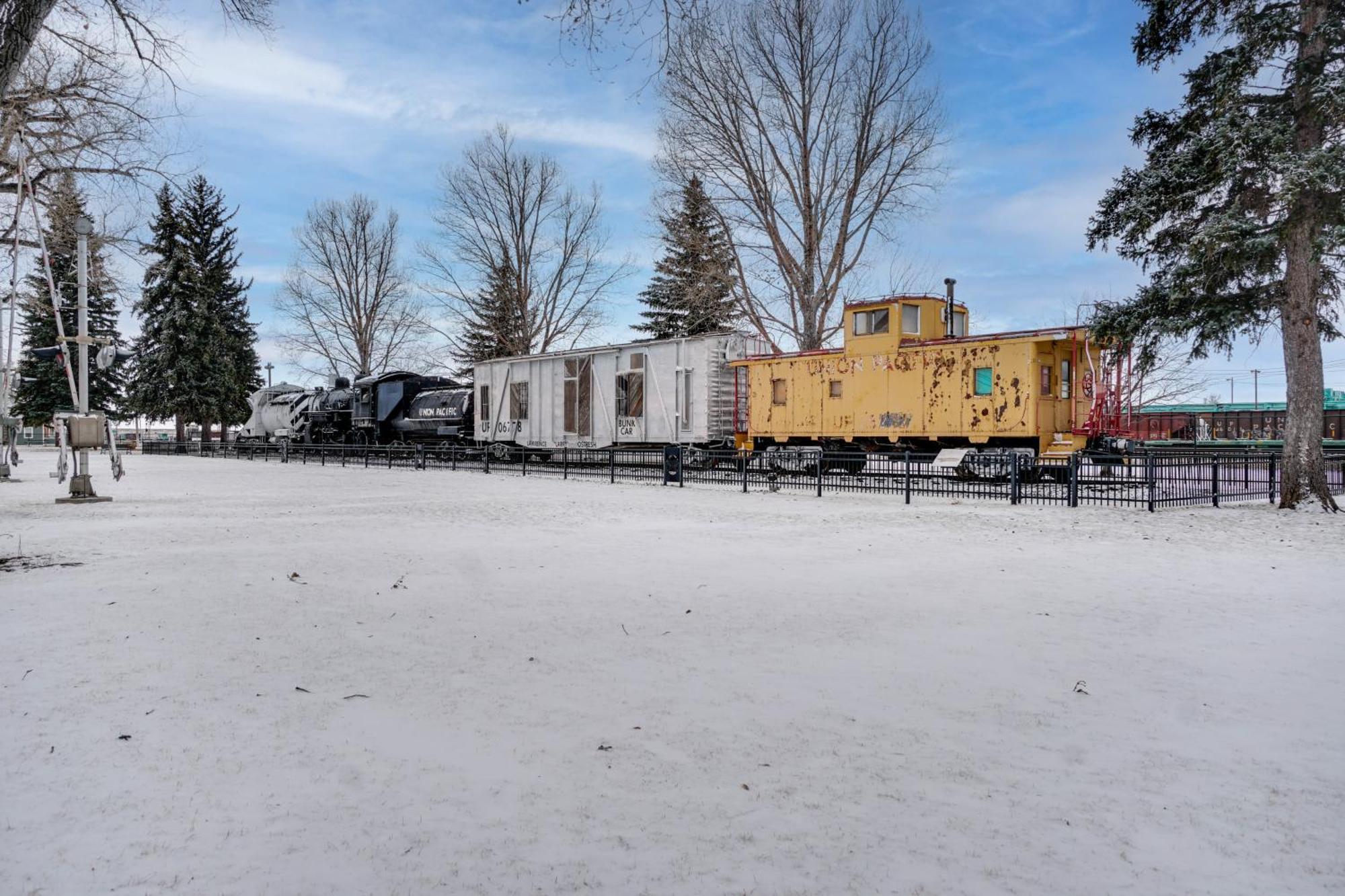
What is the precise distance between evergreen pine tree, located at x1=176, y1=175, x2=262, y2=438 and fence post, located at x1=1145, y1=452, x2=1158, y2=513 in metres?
51.4

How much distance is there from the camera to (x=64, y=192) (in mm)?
19078

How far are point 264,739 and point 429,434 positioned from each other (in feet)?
100

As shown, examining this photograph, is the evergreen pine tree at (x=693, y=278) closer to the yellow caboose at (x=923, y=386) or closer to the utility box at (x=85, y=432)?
the yellow caboose at (x=923, y=386)

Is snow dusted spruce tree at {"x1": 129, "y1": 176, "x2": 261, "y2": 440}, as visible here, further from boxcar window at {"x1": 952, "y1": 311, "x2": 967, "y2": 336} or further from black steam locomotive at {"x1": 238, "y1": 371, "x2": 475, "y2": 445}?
boxcar window at {"x1": 952, "y1": 311, "x2": 967, "y2": 336}

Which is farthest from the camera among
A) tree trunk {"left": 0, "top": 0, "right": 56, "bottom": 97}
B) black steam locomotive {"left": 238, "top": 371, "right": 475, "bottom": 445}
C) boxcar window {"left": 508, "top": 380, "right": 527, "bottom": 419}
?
black steam locomotive {"left": 238, "top": 371, "right": 475, "bottom": 445}

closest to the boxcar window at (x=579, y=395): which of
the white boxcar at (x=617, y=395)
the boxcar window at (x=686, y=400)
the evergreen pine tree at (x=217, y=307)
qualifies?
the white boxcar at (x=617, y=395)

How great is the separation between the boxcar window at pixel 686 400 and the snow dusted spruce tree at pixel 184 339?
39.1 m

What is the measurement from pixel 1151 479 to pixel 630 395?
48.7 ft

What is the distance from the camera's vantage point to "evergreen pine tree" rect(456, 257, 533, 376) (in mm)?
42906

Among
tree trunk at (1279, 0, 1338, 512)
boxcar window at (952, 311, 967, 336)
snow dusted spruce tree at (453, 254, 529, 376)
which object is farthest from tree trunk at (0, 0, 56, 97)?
snow dusted spruce tree at (453, 254, 529, 376)

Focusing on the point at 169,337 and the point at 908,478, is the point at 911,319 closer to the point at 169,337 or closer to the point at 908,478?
the point at 908,478

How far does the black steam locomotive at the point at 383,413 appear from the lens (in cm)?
3247

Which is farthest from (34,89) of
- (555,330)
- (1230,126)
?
(555,330)

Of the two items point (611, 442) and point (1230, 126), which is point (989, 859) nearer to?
point (1230, 126)
